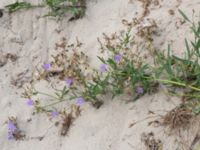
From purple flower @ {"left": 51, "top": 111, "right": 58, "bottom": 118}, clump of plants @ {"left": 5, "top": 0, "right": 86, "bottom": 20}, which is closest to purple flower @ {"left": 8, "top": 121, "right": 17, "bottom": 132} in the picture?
purple flower @ {"left": 51, "top": 111, "right": 58, "bottom": 118}

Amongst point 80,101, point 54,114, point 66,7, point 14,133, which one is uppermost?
point 66,7

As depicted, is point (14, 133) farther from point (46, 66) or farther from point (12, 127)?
point (46, 66)

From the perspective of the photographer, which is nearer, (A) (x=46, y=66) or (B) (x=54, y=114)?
(B) (x=54, y=114)

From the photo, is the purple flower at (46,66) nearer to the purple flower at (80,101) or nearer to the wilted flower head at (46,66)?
the wilted flower head at (46,66)

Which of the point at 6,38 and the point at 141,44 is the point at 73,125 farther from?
the point at 6,38

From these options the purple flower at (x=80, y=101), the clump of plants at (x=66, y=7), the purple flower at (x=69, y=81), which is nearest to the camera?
the purple flower at (x=80, y=101)

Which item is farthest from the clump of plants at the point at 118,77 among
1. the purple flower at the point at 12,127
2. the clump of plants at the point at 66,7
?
the clump of plants at the point at 66,7

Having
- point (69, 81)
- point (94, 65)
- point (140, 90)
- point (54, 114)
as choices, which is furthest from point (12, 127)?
point (140, 90)

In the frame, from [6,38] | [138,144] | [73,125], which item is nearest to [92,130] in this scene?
[73,125]

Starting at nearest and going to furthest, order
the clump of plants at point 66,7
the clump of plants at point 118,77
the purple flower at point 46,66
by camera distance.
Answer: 1. the clump of plants at point 118,77
2. the purple flower at point 46,66
3. the clump of plants at point 66,7

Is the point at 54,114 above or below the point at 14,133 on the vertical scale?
above
